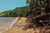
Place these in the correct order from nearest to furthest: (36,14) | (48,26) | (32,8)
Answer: (48,26), (36,14), (32,8)

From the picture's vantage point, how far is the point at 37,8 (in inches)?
233

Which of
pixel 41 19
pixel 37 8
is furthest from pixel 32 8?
pixel 41 19

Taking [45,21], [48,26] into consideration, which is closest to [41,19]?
[45,21]

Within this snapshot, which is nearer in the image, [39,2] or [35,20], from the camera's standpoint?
[39,2]

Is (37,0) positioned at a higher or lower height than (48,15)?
higher

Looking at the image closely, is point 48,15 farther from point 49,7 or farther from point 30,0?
point 30,0

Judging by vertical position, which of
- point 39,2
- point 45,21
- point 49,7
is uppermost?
point 39,2

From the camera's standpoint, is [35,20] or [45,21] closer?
[45,21]

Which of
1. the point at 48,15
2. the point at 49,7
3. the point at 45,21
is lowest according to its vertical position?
the point at 45,21

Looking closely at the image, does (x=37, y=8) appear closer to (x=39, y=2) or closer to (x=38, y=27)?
(x=39, y=2)

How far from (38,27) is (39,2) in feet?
6.75

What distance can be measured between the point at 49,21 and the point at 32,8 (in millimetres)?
1820

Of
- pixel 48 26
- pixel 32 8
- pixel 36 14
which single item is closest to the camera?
pixel 48 26

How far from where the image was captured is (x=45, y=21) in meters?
5.85
